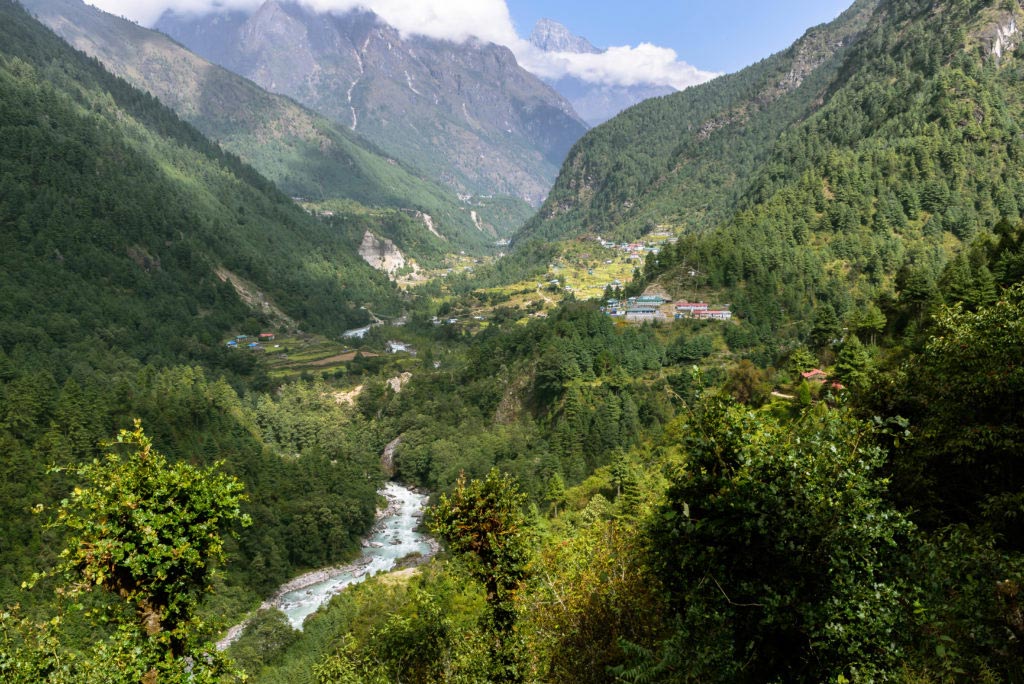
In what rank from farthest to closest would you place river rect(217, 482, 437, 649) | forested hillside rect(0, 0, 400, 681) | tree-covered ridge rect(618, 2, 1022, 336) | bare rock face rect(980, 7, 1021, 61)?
bare rock face rect(980, 7, 1021, 61) → tree-covered ridge rect(618, 2, 1022, 336) → forested hillside rect(0, 0, 400, 681) → river rect(217, 482, 437, 649)

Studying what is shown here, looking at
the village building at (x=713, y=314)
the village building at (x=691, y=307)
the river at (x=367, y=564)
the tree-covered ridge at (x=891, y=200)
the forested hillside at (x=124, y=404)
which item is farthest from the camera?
the tree-covered ridge at (x=891, y=200)

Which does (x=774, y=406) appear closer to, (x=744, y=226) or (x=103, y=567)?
(x=103, y=567)

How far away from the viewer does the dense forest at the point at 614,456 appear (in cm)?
1467

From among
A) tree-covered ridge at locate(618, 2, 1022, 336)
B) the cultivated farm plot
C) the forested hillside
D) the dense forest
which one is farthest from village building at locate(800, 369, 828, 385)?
the cultivated farm plot

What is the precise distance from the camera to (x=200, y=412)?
104688mm

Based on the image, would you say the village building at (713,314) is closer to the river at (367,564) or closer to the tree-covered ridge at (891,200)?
the tree-covered ridge at (891,200)

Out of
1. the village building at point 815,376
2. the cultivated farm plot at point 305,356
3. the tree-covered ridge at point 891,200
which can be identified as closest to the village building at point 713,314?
the tree-covered ridge at point 891,200

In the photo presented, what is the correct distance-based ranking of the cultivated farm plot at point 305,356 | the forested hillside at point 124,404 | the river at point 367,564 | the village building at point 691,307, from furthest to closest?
the cultivated farm plot at point 305,356
the village building at point 691,307
the forested hillside at point 124,404
the river at point 367,564

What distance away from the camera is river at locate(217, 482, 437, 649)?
75.4 meters

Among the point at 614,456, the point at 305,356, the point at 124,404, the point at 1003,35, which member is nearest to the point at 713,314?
the point at 614,456

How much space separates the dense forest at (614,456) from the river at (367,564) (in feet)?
8.66

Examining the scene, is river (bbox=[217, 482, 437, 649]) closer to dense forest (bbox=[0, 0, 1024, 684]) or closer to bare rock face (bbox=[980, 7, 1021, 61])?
dense forest (bbox=[0, 0, 1024, 684])

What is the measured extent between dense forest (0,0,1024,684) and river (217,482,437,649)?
2.64m

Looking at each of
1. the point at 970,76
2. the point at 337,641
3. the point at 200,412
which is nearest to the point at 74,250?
the point at 200,412
